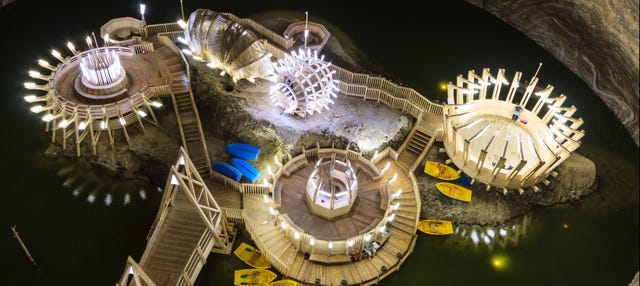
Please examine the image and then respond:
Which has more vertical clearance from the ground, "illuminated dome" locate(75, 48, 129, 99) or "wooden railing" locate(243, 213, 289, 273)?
"illuminated dome" locate(75, 48, 129, 99)

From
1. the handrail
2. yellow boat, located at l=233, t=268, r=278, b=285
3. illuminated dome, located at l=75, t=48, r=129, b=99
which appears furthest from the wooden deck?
illuminated dome, located at l=75, t=48, r=129, b=99

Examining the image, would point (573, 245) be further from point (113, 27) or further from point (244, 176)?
point (113, 27)

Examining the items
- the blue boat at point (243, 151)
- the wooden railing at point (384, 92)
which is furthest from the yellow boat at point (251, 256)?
the wooden railing at point (384, 92)

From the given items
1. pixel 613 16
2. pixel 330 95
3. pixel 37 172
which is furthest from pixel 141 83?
pixel 613 16

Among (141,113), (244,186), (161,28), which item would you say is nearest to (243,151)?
(244,186)

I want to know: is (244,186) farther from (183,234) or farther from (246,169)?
(183,234)

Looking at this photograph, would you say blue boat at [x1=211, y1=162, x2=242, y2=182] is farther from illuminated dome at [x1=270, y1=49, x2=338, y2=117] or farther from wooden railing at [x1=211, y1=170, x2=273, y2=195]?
illuminated dome at [x1=270, y1=49, x2=338, y2=117]

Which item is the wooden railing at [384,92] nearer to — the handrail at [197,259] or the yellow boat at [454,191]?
the yellow boat at [454,191]
